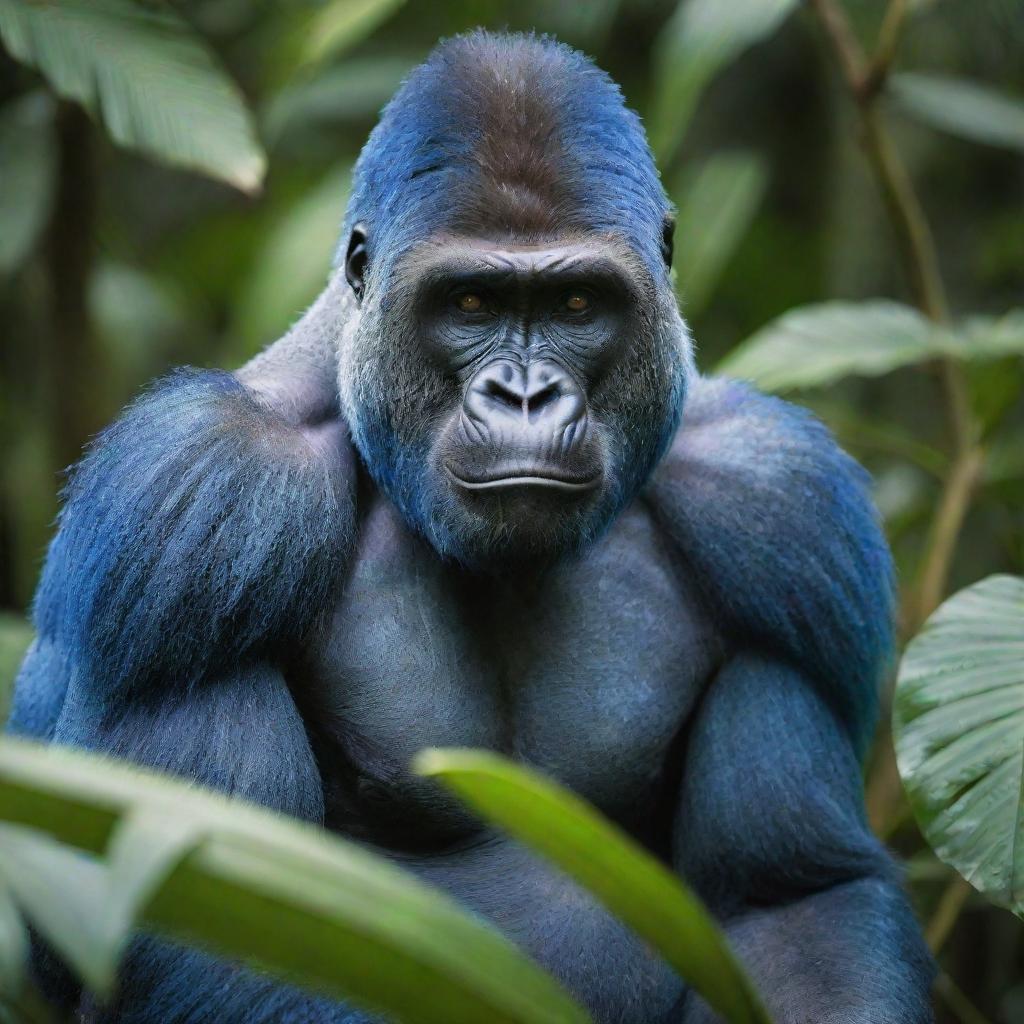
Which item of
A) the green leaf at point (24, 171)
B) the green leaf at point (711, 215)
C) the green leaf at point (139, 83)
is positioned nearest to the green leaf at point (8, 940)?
the green leaf at point (139, 83)

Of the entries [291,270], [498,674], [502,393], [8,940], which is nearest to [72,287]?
[291,270]

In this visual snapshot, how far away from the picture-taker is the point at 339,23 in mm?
4867

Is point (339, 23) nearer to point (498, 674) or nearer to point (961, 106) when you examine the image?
point (961, 106)

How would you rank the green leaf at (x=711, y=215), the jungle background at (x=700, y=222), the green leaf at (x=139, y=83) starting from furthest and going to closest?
1. the green leaf at (x=711, y=215)
2. the jungle background at (x=700, y=222)
3. the green leaf at (x=139, y=83)

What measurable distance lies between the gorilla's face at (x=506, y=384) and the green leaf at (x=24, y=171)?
2.34 m

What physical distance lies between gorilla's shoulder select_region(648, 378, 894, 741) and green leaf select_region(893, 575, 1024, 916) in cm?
30

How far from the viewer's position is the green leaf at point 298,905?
1.52 meters

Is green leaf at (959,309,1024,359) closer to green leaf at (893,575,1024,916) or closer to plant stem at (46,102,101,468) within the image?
green leaf at (893,575,1024,916)

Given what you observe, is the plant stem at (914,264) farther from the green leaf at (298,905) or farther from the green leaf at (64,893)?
the green leaf at (64,893)

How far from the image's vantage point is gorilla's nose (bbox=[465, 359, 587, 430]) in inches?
113

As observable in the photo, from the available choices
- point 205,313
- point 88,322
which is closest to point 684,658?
point 88,322

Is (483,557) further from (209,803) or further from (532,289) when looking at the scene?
(209,803)

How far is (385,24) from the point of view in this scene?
314 inches

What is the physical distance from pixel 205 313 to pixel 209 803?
6618 mm
